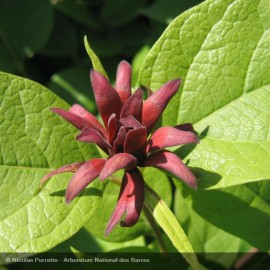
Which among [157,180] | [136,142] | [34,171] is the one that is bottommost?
[157,180]

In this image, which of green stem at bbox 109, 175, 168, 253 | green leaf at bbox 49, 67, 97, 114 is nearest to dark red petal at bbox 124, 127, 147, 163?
green stem at bbox 109, 175, 168, 253

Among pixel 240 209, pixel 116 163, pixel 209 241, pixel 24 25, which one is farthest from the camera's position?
pixel 24 25

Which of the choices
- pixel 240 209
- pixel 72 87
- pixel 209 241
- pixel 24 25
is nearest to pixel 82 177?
pixel 240 209

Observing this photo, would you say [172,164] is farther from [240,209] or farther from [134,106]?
[240,209]

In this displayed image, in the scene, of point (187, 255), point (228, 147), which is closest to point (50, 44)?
point (228, 147)

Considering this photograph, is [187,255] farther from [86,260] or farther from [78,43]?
[78,43]

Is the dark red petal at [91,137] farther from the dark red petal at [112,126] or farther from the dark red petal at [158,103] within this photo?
the dark red petal at [158,103]

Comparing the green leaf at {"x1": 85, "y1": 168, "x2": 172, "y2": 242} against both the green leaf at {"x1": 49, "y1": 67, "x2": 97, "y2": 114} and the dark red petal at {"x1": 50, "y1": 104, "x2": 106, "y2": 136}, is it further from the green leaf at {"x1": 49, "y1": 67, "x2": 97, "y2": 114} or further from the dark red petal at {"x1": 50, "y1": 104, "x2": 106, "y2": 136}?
the green leaf at {"x1": 49, "y1": 67, "x2": 97, "y2": 114}
